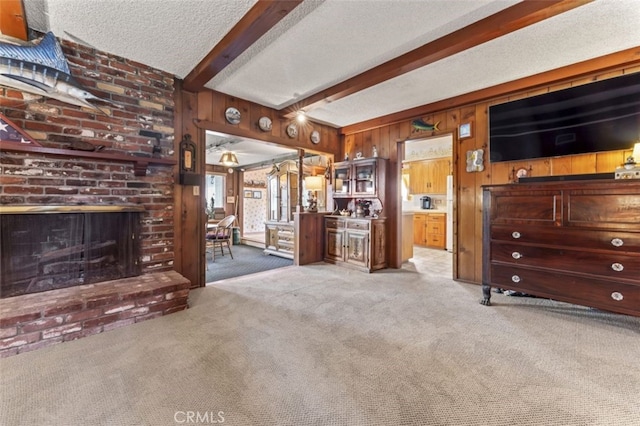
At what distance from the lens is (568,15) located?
2.00 m

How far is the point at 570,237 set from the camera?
7.46 ft

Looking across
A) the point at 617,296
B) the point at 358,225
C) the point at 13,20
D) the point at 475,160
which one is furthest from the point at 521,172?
the point at 13,20

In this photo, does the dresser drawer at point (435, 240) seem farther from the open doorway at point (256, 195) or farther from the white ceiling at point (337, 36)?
the white ceiling at point (337, 36)

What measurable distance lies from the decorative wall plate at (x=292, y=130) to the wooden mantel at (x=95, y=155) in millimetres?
1885

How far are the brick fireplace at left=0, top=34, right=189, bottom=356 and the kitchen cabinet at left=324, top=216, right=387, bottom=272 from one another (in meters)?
2.53

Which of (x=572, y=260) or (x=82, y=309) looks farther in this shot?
(x=572, y=260)

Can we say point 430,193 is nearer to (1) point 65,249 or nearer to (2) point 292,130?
(2) point 292,130

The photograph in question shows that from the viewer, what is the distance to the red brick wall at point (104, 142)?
2.17 metres

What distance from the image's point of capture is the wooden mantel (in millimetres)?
2025

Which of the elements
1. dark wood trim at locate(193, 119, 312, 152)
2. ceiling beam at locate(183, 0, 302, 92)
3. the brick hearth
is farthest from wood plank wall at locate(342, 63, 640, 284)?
the brick hearth

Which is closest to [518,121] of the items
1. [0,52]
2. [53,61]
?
[53,61]

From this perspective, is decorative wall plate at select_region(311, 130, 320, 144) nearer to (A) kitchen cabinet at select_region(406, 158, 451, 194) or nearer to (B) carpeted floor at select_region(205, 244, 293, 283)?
(B) carpeted floor at select_region(205, 244, 293, 283)

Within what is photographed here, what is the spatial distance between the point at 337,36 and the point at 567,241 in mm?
2644

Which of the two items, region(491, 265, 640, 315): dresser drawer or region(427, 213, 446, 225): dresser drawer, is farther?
region(427, 213, 446, 225): dresser drawer
